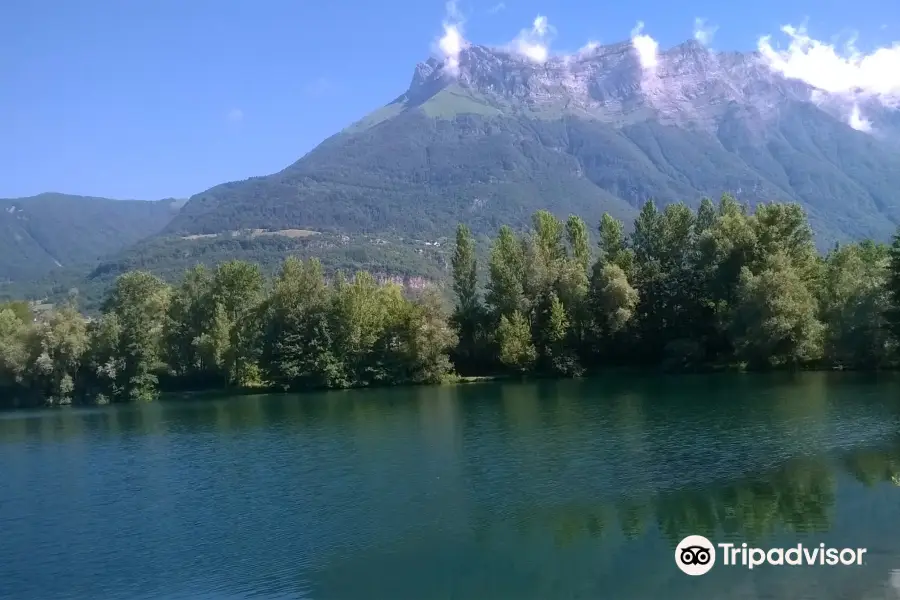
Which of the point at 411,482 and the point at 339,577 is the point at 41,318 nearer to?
the point at 411,482

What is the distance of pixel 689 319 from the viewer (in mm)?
82375

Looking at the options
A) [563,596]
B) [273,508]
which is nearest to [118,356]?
[273,508]

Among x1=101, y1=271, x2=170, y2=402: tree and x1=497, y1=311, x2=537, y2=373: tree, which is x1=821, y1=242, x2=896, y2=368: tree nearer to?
x1=497, y1=311, x2=537, y2=373: tree

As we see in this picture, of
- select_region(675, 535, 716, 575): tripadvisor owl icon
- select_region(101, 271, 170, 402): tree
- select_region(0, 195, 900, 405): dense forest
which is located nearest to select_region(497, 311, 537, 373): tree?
select_region(0, 195, 900, 405): dense forest

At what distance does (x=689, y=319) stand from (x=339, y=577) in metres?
64.4

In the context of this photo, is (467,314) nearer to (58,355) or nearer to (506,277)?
(506,277)

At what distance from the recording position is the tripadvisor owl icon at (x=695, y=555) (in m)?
23.3

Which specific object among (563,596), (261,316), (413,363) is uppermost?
(261,316)

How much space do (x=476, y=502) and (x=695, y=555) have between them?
1085 centimetres

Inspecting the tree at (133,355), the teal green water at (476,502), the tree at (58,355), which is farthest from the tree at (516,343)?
the tree at (58,355)

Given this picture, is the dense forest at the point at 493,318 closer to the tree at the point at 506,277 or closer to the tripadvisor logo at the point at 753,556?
the tree at the point at 506,277

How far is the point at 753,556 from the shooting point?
23891 mm

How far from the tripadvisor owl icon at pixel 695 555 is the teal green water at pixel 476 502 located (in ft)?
1.32

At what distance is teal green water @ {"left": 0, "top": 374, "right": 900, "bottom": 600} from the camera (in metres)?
24.3
